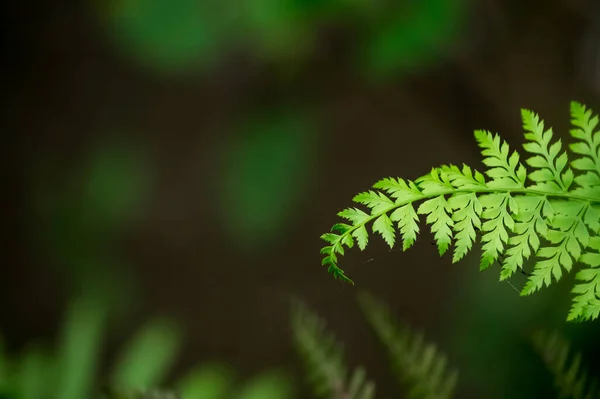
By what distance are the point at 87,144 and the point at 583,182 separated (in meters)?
3.25

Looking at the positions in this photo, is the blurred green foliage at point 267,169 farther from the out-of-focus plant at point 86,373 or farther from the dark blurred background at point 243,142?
the out-of-focus plant at point 86,373

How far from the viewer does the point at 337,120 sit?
3527 millimetres

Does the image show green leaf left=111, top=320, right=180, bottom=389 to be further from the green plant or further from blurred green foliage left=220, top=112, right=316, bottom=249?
blurred green foliage left=220, top=112, right=316, bottom=249

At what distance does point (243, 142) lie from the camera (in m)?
2.83

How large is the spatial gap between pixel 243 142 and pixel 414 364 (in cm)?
196

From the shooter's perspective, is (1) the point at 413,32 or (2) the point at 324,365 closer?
(2) the point at 324,365

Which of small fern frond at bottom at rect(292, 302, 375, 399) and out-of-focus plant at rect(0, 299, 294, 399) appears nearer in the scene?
small fern frond at bottom at rect(292, 302, 375, 399)

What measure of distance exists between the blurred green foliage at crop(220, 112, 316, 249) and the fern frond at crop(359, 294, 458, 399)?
1808 millimetres

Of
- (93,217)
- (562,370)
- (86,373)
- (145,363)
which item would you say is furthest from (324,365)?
(93,217)

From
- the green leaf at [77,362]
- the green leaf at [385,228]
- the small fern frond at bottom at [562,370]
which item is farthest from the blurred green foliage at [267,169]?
the green leaf at [385,228]

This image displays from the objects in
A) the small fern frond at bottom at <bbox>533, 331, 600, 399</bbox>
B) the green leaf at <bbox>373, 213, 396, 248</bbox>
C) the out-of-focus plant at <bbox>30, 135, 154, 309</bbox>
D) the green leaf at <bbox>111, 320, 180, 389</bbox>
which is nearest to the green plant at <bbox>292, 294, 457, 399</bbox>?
the small fern frond at bottom at <bbox>533, 331, 600, 399</bbox>

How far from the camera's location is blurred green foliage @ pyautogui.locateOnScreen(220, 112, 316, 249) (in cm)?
278

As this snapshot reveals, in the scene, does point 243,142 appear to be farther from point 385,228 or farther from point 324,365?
point 385,228

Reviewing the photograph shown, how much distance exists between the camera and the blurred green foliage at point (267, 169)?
9.12ft
